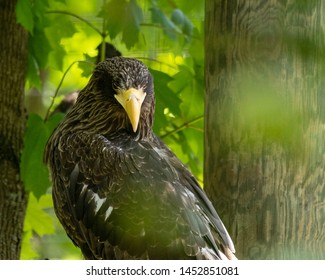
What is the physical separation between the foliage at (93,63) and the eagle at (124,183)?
0.28 feet

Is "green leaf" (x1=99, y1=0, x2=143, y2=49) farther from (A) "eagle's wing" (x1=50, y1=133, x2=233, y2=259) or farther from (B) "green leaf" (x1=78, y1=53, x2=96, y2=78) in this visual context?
(A) "eagle's wing" (x1=50, y1=133, x2=233, y2=259)

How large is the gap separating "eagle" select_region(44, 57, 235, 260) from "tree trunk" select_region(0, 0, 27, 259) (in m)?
0.55

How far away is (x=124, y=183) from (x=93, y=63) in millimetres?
293

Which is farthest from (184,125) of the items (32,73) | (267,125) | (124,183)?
(267,125)

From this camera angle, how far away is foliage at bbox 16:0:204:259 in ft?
4.93

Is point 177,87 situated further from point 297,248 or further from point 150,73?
point 297,248

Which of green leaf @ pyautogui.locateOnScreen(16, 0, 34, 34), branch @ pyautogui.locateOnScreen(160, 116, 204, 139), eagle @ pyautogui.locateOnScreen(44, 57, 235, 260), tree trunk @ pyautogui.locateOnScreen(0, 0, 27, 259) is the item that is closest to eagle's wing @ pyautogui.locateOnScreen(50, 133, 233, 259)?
eagle @ pyautogui.locateOnScreen(44, 57, 235, 260)

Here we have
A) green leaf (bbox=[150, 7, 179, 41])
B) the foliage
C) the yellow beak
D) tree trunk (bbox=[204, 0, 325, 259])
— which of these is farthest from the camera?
green leaf (bbox=[150, 7, 179, 41])

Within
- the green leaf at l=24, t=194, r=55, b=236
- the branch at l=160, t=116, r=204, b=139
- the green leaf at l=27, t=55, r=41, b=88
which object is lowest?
the green leaf at l=24, t=194, r=55, b=236

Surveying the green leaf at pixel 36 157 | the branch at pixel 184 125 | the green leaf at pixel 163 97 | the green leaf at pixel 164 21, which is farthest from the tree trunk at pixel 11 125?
the green leaf at pixel 163 97

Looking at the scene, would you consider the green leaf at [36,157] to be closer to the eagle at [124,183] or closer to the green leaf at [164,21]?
the eagle at [124,183]

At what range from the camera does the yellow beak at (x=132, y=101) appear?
121 centimetres

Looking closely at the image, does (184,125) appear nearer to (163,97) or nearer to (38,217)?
(163,97)

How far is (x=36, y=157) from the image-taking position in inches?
66.9
